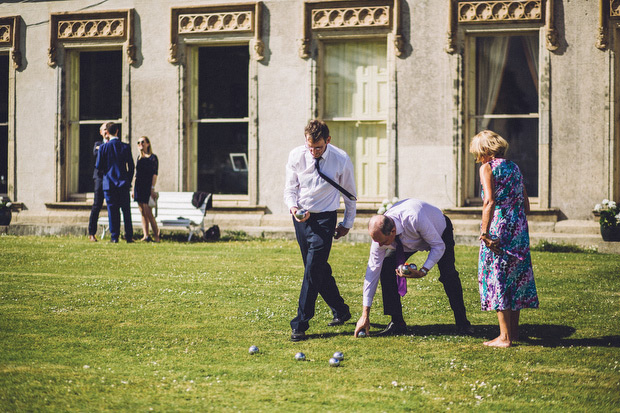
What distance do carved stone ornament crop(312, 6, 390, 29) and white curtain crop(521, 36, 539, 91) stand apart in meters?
2.69

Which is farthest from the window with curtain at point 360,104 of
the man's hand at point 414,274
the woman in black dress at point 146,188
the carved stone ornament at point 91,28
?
the man's hand at point 414,274

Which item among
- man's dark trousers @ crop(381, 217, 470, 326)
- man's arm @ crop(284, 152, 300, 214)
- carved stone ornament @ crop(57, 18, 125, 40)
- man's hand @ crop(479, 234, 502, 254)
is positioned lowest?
man's dark trousers @ crop(381, 217, 470, 326)

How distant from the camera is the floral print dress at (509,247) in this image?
277 inches

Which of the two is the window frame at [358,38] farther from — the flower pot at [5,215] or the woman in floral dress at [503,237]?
the woman in floral dress at [503,237]

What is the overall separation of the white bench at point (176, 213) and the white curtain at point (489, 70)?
18.7ft

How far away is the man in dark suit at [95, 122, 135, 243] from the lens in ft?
49.4

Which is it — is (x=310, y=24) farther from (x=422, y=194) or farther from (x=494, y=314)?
(x=494, y=314)

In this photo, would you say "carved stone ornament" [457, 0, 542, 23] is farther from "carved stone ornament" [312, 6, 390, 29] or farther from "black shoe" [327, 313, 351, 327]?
"black shoe" [327, 313, 351, 327]

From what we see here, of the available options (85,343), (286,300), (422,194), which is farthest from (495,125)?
(85,343)

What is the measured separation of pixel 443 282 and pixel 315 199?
1388 millimetres

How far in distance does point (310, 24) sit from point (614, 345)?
11157 mm

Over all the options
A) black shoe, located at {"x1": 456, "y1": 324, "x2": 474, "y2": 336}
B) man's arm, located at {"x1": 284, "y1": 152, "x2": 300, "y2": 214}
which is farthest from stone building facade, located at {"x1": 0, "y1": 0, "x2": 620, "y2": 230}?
man's arm, located at {"x1": 284, "y1": 152, "x2": 300, "y2": 214}

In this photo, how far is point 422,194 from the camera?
16.3 meters

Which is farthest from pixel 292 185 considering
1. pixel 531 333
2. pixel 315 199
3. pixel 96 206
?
pixel 96 206
